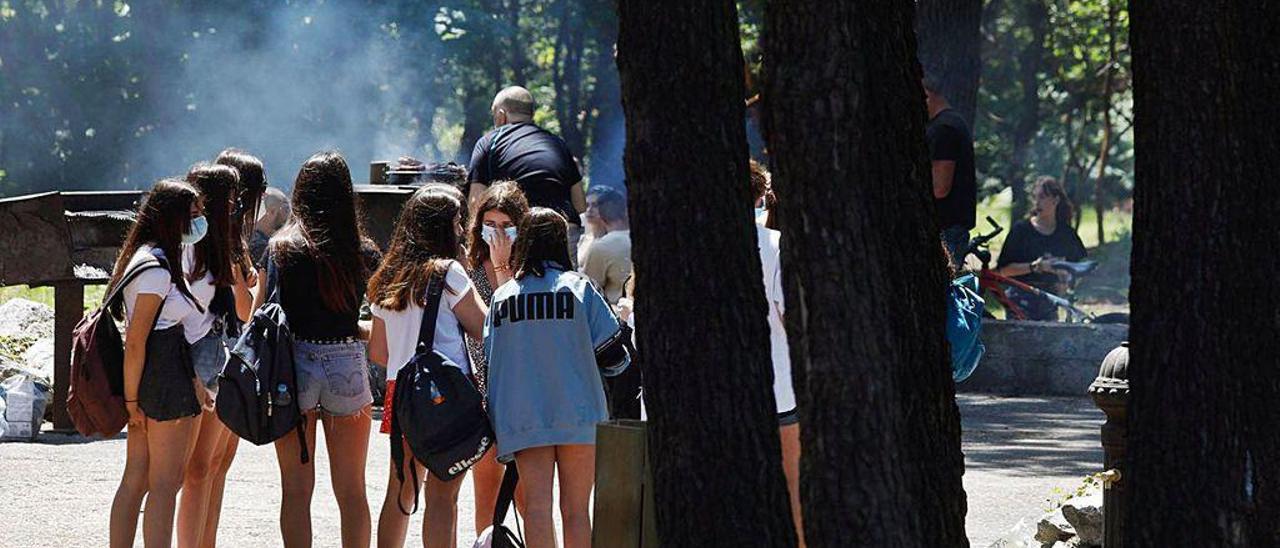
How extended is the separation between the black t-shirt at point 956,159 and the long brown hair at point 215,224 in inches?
136

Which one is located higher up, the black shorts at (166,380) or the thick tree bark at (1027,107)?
the thick tree bark at (1027,107)

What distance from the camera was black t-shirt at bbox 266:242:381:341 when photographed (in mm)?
5855

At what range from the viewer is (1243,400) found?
13.0 ft

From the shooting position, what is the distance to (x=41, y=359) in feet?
36.0

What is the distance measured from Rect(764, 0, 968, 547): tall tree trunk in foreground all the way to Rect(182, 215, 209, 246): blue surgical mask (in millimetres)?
2742

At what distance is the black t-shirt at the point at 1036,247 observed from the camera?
559 inches

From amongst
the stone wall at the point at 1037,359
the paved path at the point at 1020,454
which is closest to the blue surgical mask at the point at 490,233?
the paved path at the point at 1020,454

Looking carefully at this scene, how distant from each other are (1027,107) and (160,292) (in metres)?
25.8

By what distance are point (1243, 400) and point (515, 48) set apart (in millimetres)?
22399

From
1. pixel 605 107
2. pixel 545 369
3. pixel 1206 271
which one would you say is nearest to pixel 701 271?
pixel 1206 271

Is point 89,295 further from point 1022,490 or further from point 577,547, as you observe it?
point 577,547

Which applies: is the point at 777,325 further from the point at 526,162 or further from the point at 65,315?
the point at 65,315

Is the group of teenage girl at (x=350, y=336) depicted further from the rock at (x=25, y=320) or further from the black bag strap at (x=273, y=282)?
the rock at (x=25, y=320)

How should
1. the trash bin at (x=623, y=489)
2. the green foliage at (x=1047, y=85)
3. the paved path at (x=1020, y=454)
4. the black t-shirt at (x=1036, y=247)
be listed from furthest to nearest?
1. the green foliage at (x=1047, y=85)
2. the black t-shirt at (x=1036, y=247)
3. the paved path at (x=1020, y=454)
4. the trash bin at (x=623, y=489)
